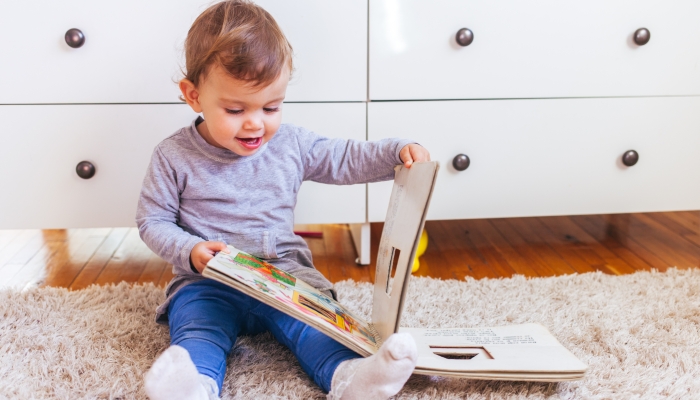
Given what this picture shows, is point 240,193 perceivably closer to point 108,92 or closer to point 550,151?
point 108,92

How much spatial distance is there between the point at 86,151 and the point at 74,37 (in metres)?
0.19

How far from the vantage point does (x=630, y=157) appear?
3.92 ft

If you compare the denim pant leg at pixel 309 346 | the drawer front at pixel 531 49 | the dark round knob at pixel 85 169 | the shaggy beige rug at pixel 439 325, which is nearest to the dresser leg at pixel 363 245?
the shaggy beige rug at pixel 439 325

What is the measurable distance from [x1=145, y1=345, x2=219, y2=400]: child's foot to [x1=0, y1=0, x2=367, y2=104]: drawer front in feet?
1.89

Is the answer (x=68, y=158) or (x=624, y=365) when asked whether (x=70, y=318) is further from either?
(x=624, y=365)

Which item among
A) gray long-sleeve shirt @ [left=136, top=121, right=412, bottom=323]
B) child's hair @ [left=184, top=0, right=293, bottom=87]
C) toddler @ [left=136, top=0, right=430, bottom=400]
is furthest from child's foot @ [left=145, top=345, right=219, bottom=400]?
child's hair @ [left=184, top=0, right=293, bottom=87]

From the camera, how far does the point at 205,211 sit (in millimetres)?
896

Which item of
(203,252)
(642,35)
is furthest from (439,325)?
(642,35)

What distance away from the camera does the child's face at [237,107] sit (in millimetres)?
789

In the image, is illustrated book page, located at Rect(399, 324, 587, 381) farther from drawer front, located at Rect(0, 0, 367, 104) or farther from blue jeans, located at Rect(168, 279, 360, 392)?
drawer front, located at Rect(0, 0, 367, 104)

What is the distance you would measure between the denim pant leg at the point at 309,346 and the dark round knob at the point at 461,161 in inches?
18.8

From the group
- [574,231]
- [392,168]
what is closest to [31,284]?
[392,168]

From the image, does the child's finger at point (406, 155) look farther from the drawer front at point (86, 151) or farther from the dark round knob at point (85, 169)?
the dark round knob at point (85, 169)

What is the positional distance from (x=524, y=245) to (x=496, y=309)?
1.19 ft
